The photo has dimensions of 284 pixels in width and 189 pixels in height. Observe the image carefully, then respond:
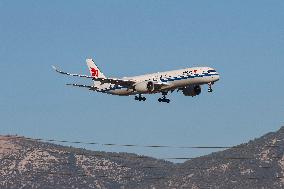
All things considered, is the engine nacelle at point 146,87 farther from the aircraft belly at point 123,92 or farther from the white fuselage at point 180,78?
the aircraft belly at point 123,92

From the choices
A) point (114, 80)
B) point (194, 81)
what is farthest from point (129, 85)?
point (194, 81)

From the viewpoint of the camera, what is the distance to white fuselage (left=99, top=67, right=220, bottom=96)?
165 m

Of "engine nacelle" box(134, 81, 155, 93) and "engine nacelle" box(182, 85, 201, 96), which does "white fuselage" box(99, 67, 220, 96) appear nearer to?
"engine nacelle" box(134, 81, 155, 93)

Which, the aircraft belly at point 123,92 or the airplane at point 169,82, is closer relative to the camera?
the airplane at point 169,82

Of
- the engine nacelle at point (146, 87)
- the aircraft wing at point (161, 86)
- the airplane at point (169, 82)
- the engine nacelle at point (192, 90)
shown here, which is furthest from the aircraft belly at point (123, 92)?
the engine nacelle at point (192, 90)

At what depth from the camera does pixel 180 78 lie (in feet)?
550

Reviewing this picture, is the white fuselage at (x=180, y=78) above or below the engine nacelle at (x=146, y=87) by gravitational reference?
above

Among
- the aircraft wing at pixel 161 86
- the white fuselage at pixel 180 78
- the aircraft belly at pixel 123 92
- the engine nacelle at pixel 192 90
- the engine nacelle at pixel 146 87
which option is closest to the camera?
the engine nacelle at pixel 192 90

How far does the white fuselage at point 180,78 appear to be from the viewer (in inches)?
6511

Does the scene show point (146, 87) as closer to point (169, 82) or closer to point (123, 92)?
point (169, 82)

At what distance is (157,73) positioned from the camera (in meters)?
176

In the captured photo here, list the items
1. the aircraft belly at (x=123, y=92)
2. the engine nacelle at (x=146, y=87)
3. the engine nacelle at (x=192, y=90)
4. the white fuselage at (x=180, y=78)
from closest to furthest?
the engine nacelle at (x=192, y=90) → the white fuselage at (x=180, y=78) → the engine nacelle at (x=146, y=87) → the aircraft belly at (x=123, y=92)

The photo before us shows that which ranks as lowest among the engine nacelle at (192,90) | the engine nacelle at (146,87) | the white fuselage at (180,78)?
the engine nacelle at (192,90)

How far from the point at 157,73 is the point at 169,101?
17999 millimetres
